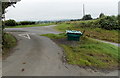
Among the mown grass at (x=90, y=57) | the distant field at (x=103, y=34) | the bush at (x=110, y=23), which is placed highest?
the bush at (x=110, y=23)

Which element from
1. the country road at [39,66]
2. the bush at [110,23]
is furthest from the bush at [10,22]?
the country road at [39,66]

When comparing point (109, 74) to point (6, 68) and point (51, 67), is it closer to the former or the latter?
point (51, 67)

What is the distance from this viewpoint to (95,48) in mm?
11977

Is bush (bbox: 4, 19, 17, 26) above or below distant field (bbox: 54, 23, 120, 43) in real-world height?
above

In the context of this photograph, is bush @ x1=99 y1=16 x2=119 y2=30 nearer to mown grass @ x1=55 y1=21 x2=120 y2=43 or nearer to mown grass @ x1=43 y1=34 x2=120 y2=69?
mown grass @ x1=55 y1=21 x2=120 y2=43

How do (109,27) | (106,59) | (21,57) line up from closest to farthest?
(21,57) → (106,59) → (109,27)

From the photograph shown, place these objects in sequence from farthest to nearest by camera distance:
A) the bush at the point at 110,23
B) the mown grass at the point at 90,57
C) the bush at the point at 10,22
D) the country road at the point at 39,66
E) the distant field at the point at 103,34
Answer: the bush at the point at 10,22 < the bush at the point at 110,23 < the distant field at the point at 103,34 < the mown grass at the point at 90,57 < the country road at the point at 39,66

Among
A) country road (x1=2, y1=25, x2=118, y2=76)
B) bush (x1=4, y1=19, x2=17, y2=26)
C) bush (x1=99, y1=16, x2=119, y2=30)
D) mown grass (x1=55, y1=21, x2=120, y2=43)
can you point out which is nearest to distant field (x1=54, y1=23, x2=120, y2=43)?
mown grass (x1=55, y1=21, x2=120, y2=43)

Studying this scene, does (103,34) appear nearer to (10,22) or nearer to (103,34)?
(103,34)

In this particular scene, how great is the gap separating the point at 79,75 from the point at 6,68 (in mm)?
3252

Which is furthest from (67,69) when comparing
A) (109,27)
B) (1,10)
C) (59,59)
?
(109,27)

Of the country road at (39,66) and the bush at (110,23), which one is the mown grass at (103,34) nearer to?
the bush at (110,23)

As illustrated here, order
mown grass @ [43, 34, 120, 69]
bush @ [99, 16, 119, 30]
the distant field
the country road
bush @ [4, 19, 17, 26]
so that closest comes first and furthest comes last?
the country road
mown grass @ [43, 34, 120, 69]
the distant field
bush @ [99, 16, 119, 30]
bush @ [4, 19, 17, 26]

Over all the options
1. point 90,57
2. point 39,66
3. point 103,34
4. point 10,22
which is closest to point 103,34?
point 103,34
